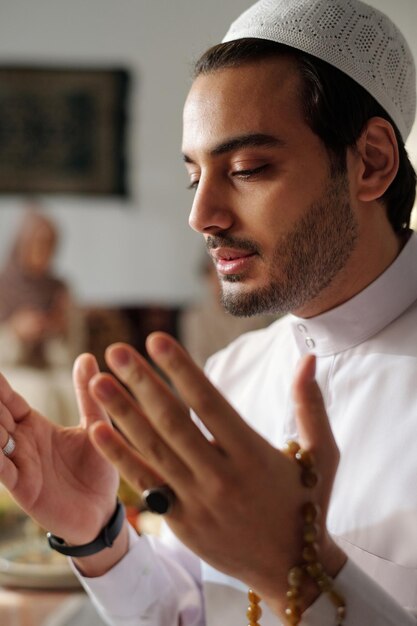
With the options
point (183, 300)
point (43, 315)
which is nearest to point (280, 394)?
point (43, 315)

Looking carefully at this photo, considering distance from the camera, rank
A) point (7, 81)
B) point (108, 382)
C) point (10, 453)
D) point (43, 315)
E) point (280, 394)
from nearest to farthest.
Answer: point (108, 382), point (10, 453), point (280, 394), point (43, 315), point (7, 81)

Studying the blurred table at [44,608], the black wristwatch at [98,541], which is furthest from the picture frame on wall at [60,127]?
the black wristwatch at [98,541]

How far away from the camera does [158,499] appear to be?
2.36ft

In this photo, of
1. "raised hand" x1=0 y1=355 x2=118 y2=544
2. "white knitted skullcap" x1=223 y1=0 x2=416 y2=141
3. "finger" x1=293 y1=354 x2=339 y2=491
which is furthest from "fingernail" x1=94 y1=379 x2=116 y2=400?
"white knitted skullcap" x1=223 y1=0 x2=416 y2=141

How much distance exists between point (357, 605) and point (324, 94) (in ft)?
2.54

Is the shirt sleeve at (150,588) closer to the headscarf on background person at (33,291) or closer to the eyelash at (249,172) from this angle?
the eyelash at (249,172)

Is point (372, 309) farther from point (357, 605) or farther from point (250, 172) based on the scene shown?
point (357, 605)

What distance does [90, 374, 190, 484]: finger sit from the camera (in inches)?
28.1

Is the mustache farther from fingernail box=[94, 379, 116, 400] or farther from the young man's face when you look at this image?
fingernail box=[94, 379, 116, 400]

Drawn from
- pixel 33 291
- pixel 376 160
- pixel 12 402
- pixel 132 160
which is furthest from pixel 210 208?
pixel 132 160

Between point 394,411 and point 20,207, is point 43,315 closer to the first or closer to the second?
point 20,207

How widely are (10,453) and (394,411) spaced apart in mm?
574

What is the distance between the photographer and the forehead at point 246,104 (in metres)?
1.21

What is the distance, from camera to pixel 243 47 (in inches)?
50.4
